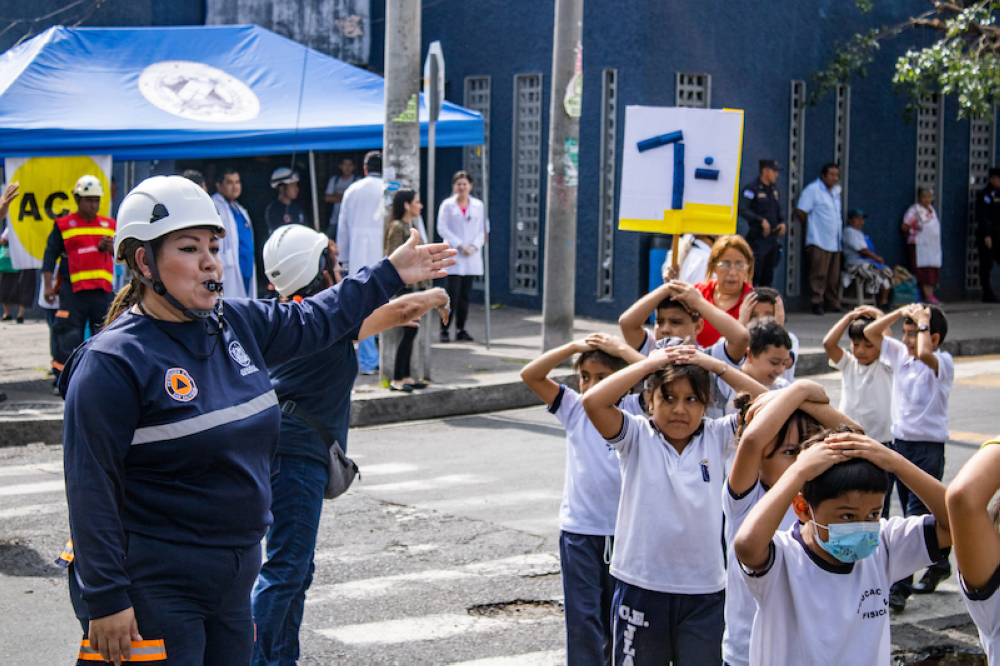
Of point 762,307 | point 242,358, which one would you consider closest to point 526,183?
point 762,307

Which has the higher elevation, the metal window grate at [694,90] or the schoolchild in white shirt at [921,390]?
the metal window grate at [694,90]

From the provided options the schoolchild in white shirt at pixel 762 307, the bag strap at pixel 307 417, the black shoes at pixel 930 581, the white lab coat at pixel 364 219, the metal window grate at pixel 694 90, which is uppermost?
the metal window grate at pixel 694 90

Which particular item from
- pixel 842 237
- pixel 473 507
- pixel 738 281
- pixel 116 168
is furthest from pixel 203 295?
pixel 842 237

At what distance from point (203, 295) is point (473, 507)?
4.61 m

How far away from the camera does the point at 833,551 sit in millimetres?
3055

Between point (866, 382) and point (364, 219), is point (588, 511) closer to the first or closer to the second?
point (866, 382)

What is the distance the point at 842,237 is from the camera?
17891 mm

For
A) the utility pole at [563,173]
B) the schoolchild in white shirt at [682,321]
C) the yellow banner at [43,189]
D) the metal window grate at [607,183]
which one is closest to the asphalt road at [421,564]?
the schoolchild in white shirt at [682,321]

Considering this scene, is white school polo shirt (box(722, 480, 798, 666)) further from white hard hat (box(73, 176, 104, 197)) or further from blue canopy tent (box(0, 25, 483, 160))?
blue canopy tent (box(0, 25, 483, 160))

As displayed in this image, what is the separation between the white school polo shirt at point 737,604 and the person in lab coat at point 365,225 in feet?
28.7

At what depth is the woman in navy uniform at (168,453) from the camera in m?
2.96

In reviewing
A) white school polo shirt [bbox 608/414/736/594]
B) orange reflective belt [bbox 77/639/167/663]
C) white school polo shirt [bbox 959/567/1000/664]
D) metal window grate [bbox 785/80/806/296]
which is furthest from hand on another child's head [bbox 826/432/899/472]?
metal window grate [bbox 785/80/806/296]

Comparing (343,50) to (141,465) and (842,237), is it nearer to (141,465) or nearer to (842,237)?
(842,237)

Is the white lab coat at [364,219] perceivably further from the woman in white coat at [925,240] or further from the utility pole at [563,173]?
the woman in white coat at [925,240]
